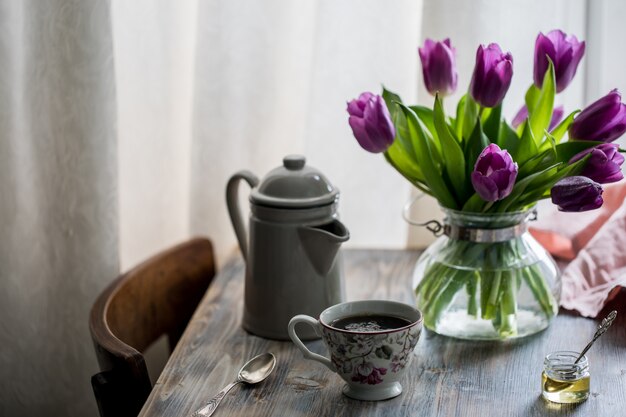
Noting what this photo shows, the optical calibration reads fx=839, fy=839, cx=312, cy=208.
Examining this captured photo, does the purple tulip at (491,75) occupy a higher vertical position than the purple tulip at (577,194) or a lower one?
higher

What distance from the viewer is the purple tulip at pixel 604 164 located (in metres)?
0.93

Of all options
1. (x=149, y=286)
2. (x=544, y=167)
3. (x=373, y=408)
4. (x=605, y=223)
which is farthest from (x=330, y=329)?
(x=605, y=223)

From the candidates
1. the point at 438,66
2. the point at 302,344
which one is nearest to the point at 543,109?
the point at 438,66

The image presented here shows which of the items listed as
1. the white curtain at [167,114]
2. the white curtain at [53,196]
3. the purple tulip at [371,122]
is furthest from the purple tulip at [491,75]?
the white curtain at [53,196]

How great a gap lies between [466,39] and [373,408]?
28.4 inches

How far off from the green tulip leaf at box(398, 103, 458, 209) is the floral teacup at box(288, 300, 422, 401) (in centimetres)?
18

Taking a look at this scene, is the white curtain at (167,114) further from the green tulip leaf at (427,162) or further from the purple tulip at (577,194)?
the purple tulip at (577,194)

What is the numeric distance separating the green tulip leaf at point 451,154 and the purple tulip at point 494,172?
0.32 feet

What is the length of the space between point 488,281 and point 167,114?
2.60 ft

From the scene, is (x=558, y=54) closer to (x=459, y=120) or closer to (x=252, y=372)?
(x=459, y=120)

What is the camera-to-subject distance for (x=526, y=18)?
1.35m

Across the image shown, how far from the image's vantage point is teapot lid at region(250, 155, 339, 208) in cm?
103

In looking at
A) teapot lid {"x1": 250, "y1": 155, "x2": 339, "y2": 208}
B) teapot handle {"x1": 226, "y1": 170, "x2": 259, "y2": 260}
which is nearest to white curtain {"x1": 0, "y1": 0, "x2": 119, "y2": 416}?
teapot handle {"x1": 226, "y1": 170, "x2": 259, "y2": 260}

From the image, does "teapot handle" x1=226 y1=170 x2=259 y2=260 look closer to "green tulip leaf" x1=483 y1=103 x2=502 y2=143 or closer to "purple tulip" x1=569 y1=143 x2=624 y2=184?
"green tulip leaf" x1=483 y1=103 x2=502 y2=143
